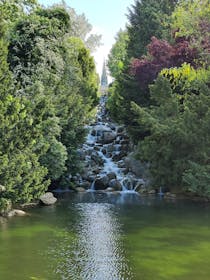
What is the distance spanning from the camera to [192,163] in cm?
1644

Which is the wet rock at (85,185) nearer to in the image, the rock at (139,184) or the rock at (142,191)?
the rock at (139,184)

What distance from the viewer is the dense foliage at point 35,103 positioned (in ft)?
41.8

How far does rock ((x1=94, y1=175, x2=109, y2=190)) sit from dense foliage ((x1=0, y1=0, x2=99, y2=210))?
88.0 inches

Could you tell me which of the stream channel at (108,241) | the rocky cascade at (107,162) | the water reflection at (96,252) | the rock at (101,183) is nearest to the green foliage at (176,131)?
the stream channel at (108,241)

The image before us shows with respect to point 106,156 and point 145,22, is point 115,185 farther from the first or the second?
point 145,22

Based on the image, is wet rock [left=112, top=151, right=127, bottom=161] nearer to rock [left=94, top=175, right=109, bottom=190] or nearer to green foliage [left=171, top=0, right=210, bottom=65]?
rock [left=94, top=175, right=109, bottom=190]

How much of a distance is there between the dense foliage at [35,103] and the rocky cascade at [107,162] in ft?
7.75

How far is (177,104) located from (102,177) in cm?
607

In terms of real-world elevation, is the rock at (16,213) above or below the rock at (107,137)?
below

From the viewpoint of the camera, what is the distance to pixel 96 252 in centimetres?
909

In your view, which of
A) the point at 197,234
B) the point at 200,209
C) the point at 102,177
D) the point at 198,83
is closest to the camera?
the point at 197,234

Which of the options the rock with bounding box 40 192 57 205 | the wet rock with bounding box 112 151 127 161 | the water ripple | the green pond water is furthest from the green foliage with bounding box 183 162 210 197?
the wet rock with bounding box 112 151 127 161

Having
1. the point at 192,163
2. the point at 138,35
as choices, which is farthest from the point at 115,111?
the point at 192,163

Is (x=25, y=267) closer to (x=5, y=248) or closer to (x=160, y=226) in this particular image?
(x=5, y=248)
